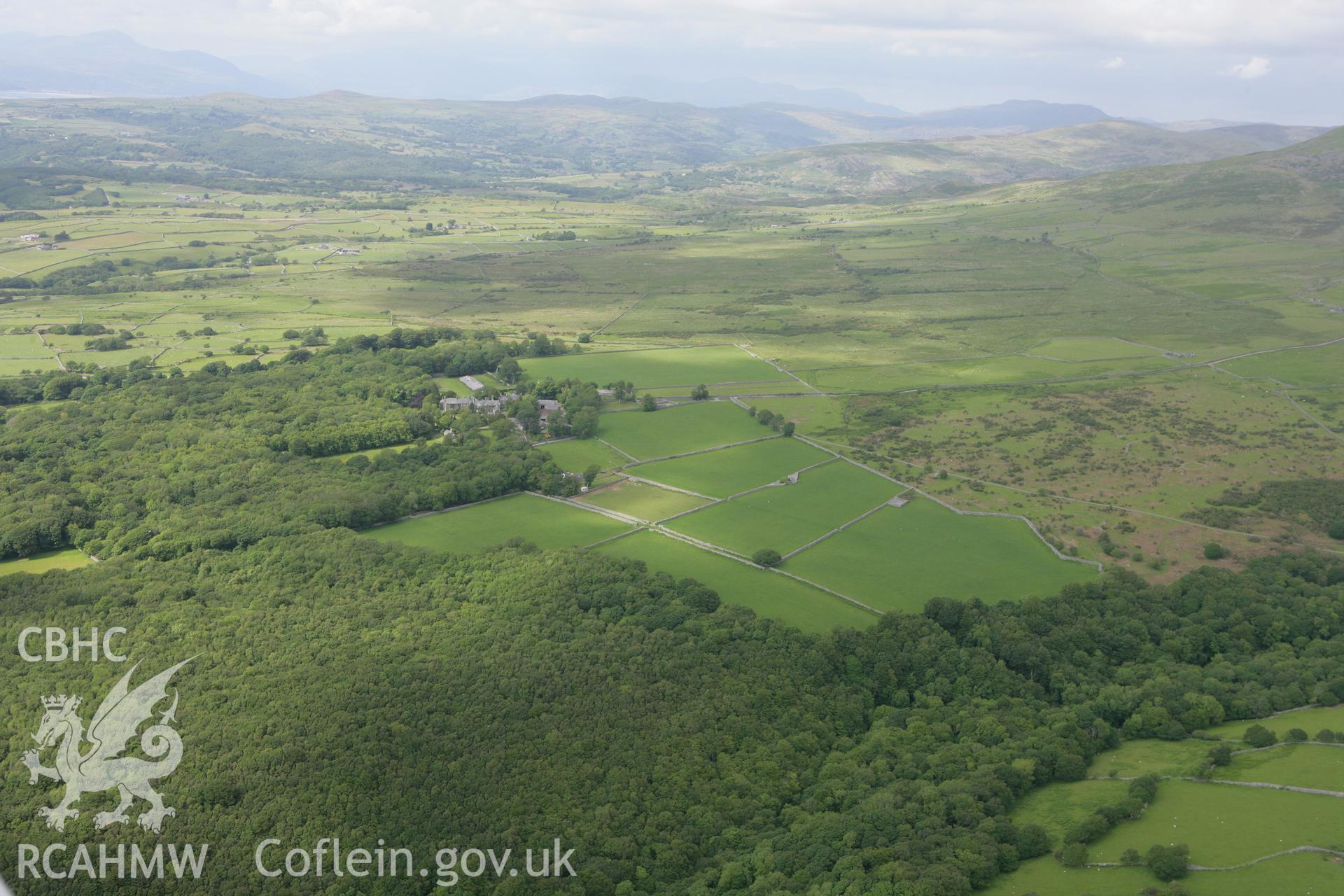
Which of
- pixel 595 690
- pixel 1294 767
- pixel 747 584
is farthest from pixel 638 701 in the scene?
pixel 1294 767

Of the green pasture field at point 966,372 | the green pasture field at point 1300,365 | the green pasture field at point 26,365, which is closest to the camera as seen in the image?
the green pasture field at point 26,365

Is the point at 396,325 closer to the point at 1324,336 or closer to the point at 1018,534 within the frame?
the point at 1018,534

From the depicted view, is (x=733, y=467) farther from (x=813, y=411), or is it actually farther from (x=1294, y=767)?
(x=1294, y=767)

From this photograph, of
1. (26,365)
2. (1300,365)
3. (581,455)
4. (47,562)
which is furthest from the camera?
(1300,365)

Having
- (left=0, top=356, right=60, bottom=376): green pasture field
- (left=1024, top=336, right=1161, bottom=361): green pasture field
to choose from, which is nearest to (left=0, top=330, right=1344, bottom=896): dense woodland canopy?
(left=0, top=356, right=60, bottom=376): green pasture field

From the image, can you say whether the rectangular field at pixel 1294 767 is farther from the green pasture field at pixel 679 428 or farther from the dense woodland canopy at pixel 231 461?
the green pasture field at pixel 679 428

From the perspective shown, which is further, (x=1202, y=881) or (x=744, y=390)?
(x=744, y=390)

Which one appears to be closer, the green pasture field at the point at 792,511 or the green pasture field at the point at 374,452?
the green pasture field at the point at 792,511

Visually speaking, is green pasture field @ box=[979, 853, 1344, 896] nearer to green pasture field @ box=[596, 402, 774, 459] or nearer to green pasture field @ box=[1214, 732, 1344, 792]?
green pasture field @ box=[1214, 732, 1344, 792]

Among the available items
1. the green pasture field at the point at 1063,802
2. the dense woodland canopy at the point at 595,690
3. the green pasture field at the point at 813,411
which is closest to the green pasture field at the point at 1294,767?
the dense woodland canopy at the point at 595,690
